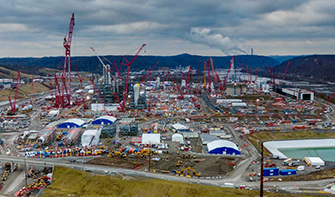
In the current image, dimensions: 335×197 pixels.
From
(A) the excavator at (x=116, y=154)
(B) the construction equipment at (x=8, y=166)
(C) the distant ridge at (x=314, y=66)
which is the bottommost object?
(B) the construction equipment at (x=8, y=166)

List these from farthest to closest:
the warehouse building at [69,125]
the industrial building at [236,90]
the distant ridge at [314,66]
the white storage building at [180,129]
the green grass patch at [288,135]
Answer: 1. the distant ridge at [314,66]
2. the industrial building at [236,90]
3. the warehouse building at [69,125]
4. the white storage building at [180,129]
5. the green grass patch at [288,135]

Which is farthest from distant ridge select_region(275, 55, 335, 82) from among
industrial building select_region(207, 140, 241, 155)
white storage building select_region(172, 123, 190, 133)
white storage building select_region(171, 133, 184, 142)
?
industrial building select_region(207, 140, 241, 155)

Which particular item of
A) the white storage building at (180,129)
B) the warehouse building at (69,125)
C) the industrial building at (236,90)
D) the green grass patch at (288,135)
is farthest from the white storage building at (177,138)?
the industrial building at (236,90)

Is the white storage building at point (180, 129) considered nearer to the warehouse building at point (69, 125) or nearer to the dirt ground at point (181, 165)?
the dirt ground at point (181, 165)

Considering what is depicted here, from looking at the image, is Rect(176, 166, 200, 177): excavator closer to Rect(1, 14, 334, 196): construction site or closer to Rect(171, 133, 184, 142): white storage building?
Rect(1, 14, 334, 196): construction site

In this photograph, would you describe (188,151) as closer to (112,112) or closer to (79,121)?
(79,121)

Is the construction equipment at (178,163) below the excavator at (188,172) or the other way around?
the other way around

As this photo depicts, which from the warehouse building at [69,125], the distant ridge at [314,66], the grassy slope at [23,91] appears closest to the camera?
the warehouse building at [69,125]

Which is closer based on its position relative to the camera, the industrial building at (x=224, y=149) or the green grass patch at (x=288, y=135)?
the industrial building at (x=224, y=149)
